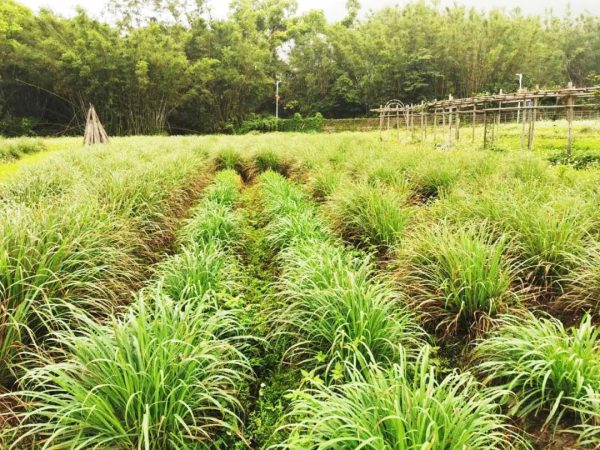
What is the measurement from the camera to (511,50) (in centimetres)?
3462

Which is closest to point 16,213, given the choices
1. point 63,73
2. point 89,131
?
point 89,131

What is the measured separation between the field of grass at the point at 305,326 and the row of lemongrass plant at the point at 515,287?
0.7 inches

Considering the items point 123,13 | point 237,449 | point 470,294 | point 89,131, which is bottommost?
point 237,449

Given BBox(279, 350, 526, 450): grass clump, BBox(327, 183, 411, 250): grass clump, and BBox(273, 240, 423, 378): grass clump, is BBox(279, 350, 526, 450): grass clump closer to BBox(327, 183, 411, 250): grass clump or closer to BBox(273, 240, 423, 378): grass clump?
BBox(273, 240, 423, 378): grass clump

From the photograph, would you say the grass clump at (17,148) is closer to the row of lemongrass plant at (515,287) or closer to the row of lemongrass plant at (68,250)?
the row of lemongrass plant at (68,250)

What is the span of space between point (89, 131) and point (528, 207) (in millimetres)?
14572

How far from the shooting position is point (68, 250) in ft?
9.38

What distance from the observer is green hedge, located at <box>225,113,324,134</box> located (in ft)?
110

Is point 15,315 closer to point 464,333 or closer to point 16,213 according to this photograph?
point 16,213

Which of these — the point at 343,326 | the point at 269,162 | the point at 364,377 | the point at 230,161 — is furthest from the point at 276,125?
the point at 364,377

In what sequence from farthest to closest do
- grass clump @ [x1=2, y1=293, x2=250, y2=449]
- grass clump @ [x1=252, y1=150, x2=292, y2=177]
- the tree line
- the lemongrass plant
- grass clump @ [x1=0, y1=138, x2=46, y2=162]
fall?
the tree line
grass clump @ [x1=0, y1=138, x2=46, y2=162]
grass clump @ [x1=252, y1=150, x2=292, y2=177]
the lemongrass plant
grass clump @ [x1=2, y1=293, x2=250, y2=449]

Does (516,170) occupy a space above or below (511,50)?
below

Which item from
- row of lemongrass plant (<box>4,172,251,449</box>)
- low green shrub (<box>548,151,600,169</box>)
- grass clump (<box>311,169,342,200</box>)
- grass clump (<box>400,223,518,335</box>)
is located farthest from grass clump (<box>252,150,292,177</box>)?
row of lemongrass plant (<box>4,172,251,449</box>)

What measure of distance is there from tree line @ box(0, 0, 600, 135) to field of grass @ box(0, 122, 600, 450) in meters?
26.0
